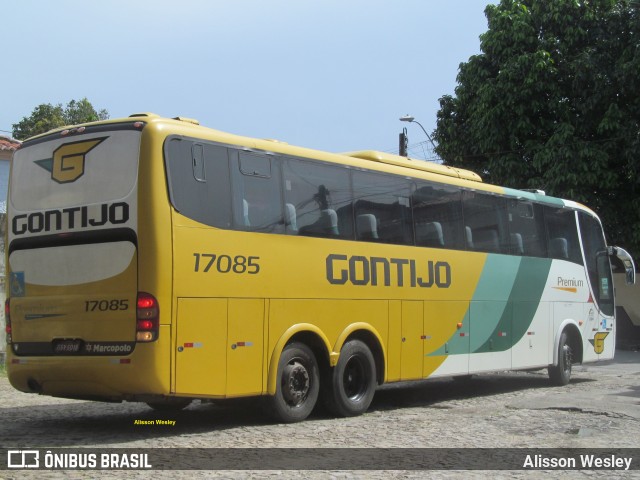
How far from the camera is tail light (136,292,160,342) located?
337 inches

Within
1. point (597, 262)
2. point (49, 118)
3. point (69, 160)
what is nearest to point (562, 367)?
point (597, 262)

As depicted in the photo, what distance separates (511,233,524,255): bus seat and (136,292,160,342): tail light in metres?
7.77

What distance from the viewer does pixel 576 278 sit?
16.6 meters

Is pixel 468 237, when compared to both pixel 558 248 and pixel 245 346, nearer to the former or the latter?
pixel 558 248

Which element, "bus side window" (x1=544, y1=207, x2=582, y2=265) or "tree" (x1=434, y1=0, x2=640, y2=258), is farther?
"tree" (x1=434, y1=0, x2=640, y2=258)

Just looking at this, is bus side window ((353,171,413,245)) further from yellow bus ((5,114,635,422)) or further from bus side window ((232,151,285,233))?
bus side window ((232,151,285,233))

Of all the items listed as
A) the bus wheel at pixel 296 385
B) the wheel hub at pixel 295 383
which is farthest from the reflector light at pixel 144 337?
the wheel hub at pixel 295 383

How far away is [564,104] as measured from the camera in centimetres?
2447

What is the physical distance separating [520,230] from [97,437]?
8.64 m

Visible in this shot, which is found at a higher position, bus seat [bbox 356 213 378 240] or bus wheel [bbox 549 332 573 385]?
bus seat [bbox 356 213 378 240]

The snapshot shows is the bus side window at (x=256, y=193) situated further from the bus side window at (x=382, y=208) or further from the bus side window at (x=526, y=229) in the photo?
the bus side window at (x=526, y=229)

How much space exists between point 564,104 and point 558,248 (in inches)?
380

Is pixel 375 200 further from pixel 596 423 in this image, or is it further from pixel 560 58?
pixel 560 58

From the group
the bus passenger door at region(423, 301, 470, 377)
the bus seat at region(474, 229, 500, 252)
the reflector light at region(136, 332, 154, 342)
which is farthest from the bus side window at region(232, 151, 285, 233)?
the bus seat at region(474, 229, 500, 252)
